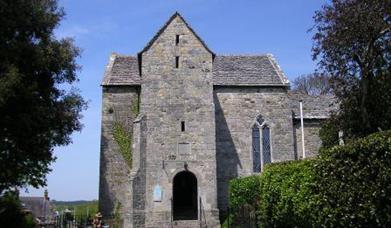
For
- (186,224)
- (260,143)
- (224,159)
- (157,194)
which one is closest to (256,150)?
(260,143)

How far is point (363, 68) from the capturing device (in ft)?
86.1

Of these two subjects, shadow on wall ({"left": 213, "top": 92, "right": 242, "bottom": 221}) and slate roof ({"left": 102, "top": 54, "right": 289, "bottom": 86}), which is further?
slate roof ({"left": 102, "top": 54, "right": 289, "bottom": 86})

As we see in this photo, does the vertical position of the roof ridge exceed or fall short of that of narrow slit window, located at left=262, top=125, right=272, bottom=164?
it exceeds it

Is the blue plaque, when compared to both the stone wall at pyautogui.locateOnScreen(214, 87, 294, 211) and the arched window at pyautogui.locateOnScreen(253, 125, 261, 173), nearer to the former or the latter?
the stone wall at pyautogui.locateOnScreen(214, 87, 294, 211)

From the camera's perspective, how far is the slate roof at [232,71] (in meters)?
37.4

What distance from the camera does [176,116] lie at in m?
32.9

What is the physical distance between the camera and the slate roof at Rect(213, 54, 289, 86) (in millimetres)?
37406

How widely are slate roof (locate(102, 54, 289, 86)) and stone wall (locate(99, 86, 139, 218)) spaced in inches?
39.4

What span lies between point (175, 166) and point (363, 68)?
13.5 meters

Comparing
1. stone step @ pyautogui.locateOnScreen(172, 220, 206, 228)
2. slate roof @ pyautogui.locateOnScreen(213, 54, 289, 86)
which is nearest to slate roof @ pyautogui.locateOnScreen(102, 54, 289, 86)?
slate roof @ pyautogui.locateOnScreen(213, 54, 289, 86)

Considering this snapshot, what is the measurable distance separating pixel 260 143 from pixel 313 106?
6.67 metres

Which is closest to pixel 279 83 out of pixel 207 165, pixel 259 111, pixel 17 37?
pixel 259 111

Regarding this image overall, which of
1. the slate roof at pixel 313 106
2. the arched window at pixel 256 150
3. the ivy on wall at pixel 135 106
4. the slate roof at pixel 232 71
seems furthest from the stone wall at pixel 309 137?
the ivy on wall at pixel 135 106

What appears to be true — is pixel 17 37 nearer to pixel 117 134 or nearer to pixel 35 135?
pixel 35 135
